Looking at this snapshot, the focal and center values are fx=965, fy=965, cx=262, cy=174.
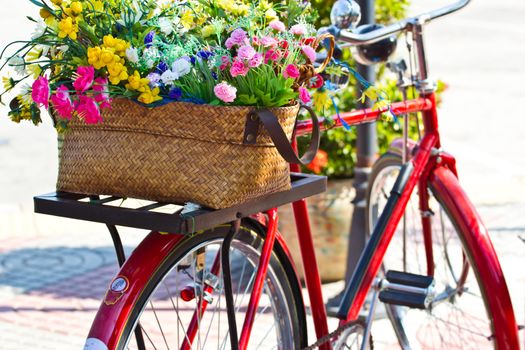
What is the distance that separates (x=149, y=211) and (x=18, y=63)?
0.48 meters

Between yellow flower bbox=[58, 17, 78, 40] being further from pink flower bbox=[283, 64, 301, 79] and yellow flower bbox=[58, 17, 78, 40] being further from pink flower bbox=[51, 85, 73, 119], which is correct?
pink flower bbox=[283, 64, 301, 79]

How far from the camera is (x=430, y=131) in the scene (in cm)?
332

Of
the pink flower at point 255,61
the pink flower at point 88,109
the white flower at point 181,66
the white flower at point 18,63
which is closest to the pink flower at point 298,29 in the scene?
the pink flower at point 255,61

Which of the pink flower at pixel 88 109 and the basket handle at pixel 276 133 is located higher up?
the pink flower at pixel 88 109

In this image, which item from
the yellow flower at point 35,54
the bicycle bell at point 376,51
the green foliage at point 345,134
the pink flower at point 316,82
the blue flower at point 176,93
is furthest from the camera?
the green foliage at point 345,134

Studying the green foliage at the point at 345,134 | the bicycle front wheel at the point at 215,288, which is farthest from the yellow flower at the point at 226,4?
the green foliage at the point at 345,134

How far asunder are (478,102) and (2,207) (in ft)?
18.1

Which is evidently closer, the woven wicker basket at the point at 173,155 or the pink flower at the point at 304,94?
the woven wicker basket at the point at 173,155

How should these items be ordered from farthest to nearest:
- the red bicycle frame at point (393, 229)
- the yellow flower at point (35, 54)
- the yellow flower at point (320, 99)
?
the red bicycle frame at point (393, 229)
the yellow flower at point (320, 99)
the yellow flower at point (35, 54)

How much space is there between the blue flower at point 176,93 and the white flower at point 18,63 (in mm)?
369

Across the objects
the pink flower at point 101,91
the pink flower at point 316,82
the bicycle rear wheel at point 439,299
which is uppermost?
Answer: the pink flower at point 101,91

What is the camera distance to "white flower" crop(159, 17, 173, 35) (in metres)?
2.25

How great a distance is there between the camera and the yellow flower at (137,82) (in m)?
2.17

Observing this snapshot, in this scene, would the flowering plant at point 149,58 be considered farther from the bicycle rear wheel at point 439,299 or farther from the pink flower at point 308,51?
the bicycle rear wheel at point 439,299
